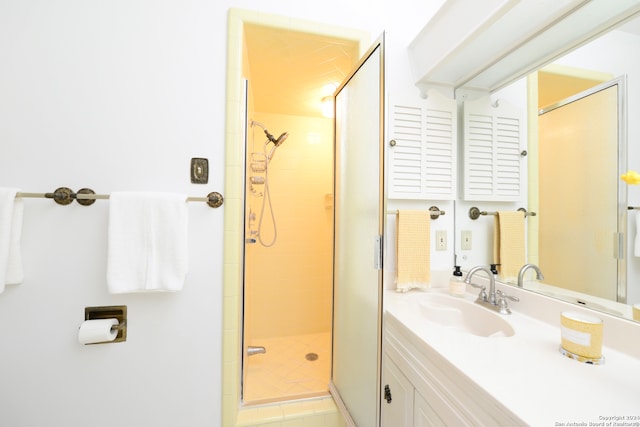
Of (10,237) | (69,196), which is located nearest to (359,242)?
(69,196)

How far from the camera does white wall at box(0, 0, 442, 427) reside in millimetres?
1005

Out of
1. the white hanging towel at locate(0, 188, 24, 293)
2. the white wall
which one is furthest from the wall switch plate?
the white hanging towel at locate(0, 188, 24, 293)

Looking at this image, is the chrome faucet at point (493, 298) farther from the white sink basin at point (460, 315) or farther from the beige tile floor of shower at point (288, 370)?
the beige tile floor of shower at point (288, 370)

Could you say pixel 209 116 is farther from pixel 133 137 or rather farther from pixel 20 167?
pixel 20 167

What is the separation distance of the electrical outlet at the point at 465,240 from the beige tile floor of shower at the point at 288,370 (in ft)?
3.72

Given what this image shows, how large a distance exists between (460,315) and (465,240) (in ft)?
1.40

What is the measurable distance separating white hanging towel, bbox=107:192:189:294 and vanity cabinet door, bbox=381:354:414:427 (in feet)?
3.11

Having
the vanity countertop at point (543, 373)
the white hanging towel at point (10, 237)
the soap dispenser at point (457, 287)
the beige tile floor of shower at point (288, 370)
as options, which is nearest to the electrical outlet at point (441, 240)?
the soap dispenser at point (457, 287)

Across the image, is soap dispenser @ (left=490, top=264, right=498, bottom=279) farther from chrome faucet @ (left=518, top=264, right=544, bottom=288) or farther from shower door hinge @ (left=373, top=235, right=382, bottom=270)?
shower door hinge @ (left=373, top=235, right=382, bottom=270)

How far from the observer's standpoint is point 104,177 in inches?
41.8

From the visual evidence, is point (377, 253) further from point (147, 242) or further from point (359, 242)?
point (147, 242)

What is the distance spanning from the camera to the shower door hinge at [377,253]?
0.87 metres

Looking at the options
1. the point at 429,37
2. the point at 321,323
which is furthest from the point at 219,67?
the point at 321,323

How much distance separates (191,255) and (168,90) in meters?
0.76
